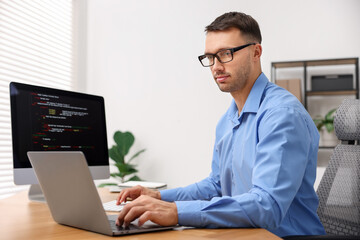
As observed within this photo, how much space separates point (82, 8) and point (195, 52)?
1486 mm

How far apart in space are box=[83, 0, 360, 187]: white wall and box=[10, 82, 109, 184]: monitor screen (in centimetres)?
234

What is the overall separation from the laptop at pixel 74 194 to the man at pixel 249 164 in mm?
53

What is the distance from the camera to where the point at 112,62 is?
4387 millimetres

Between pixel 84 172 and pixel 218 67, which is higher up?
pixel 218 67

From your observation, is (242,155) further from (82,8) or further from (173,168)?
(82,8)

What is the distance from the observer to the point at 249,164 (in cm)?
127

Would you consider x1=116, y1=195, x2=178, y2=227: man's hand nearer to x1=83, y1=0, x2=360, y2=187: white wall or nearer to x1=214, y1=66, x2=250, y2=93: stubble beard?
x1=214, y1=66, x2=250, y2=93: stubble beard

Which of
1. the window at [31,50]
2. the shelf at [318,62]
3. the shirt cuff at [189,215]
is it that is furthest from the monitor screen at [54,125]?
the shelf at [318,62]

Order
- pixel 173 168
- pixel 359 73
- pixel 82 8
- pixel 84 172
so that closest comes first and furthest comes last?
pixel 84 172 → pixel 359 73 → pixel 173 168 → pixel 82 8

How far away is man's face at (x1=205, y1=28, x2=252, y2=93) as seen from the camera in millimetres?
1397

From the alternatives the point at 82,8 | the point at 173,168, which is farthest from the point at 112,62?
the point at 173,168

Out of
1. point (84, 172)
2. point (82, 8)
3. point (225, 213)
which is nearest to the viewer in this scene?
point (84, 172)

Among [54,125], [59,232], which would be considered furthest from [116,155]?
[59,232]

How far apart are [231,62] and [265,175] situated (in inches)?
20.8
